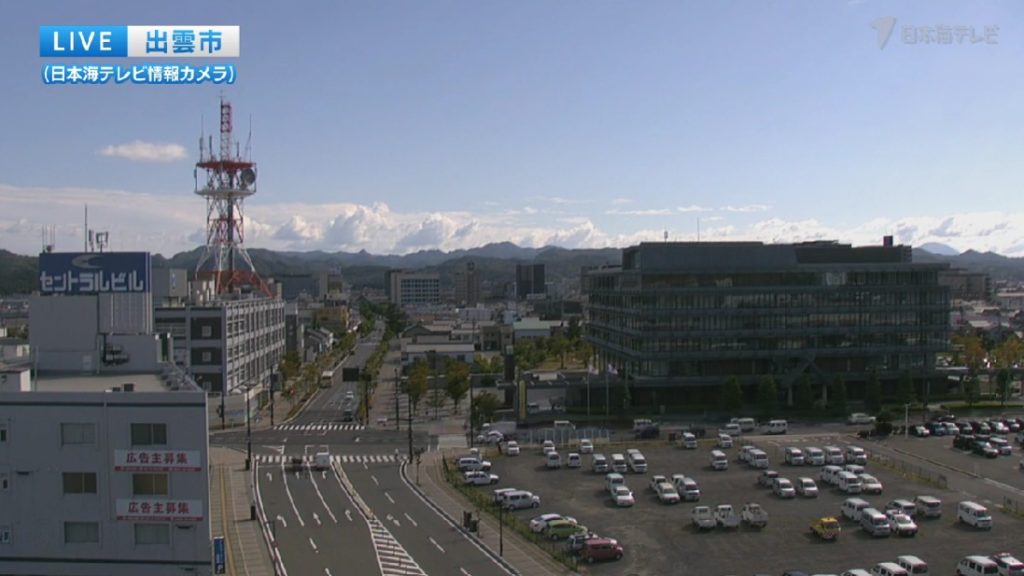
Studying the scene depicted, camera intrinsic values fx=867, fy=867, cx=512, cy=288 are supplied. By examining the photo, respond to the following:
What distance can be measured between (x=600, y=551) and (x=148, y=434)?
44.8 ft

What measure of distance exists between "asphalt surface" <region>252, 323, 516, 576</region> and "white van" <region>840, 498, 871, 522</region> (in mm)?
13020

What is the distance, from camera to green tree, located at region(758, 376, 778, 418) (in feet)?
171

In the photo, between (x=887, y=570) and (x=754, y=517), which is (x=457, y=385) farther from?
(x=887, y=570)

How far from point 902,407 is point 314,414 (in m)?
37.2

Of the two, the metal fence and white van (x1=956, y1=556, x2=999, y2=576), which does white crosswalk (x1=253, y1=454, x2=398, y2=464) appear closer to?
the metal fence

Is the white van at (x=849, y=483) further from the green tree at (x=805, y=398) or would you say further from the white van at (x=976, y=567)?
the green tree at (x=805, y=398)

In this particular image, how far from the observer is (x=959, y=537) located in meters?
27.6

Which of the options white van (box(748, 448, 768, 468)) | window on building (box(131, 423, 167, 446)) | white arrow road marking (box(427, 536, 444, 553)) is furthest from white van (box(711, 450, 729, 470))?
window on building (box(131, 423, 167, 446))

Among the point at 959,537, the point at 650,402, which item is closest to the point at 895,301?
the point at 650,402

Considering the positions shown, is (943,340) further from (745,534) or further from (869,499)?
(745,534)

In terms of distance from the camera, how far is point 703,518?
28.5 meters

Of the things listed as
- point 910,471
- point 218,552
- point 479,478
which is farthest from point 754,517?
point 218,552

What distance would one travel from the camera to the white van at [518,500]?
31484 mm

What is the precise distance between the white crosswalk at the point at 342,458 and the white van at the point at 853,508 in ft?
65.4
